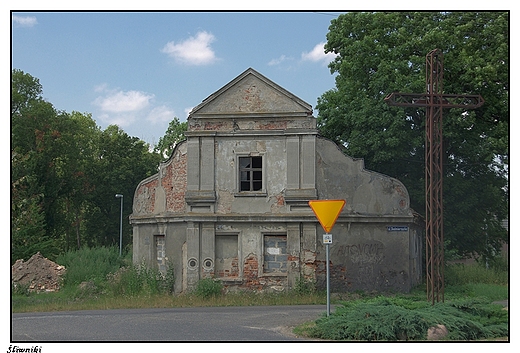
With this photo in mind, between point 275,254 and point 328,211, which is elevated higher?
point 328,211

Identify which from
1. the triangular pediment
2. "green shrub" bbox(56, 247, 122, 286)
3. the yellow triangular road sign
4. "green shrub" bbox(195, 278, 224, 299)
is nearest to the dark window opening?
the triangular pediment

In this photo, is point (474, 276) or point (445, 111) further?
point (474, 276)

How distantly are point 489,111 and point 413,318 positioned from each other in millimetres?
16784

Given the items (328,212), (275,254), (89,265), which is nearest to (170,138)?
(89,265)

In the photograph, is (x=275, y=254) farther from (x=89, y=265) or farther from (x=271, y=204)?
(x=89, y=265)

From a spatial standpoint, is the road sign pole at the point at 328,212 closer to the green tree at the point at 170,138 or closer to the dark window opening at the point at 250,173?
the dark window opening at the point at 250,173

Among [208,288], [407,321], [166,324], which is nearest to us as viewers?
[407,321]

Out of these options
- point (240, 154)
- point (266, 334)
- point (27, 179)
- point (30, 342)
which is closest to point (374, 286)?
point (240, 154)

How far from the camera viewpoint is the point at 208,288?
22047 millimetres

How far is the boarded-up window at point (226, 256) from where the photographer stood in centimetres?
→ 2277

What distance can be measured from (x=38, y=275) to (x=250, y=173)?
11.3 metres

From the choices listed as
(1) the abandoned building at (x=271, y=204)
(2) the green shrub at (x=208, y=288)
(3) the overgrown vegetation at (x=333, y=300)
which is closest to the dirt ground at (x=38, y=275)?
(3) the overgrown vegetation at (x=333, y=300)

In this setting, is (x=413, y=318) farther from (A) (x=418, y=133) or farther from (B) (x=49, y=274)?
(B) (x=49, y=274)

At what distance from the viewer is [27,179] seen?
43.2m
